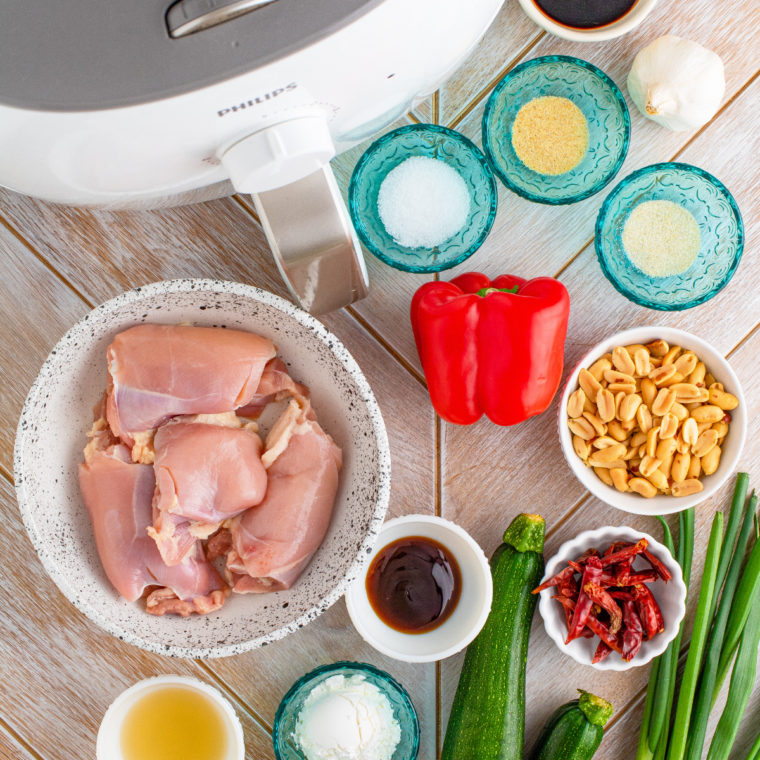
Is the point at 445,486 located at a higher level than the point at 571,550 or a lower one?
higher

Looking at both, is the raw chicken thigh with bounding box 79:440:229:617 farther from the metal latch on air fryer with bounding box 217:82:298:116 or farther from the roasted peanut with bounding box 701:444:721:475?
the roasted peanut with bounding box 701:444:721:475

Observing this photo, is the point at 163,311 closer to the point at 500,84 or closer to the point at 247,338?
the point at 247,338

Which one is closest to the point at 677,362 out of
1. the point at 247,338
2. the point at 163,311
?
the point at 247,338

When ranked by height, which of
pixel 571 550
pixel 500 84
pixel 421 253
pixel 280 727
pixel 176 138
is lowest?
pixel 280 727

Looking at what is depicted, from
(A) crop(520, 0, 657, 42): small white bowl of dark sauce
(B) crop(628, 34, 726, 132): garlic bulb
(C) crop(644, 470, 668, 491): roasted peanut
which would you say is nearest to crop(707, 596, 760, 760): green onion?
(C) crop(644, 470, 668, 491): roasted peanut

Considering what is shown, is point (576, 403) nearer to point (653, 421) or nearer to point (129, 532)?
point (653, 421)

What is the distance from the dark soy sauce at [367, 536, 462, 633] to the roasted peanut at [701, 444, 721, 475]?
366 millimetres

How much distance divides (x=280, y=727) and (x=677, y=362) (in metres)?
0.74

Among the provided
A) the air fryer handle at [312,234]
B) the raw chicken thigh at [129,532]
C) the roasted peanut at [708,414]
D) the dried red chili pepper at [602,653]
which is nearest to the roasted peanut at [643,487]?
the roasted peanut at [708,414]

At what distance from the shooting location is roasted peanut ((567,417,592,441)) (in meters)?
0.97

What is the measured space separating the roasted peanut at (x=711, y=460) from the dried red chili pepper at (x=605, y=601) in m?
0.22

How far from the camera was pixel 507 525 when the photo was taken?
1.05 meters

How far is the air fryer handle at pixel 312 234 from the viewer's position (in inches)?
29.4

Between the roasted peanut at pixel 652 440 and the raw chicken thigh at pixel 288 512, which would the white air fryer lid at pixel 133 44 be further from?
the roasted peanut at pixel 652 440
